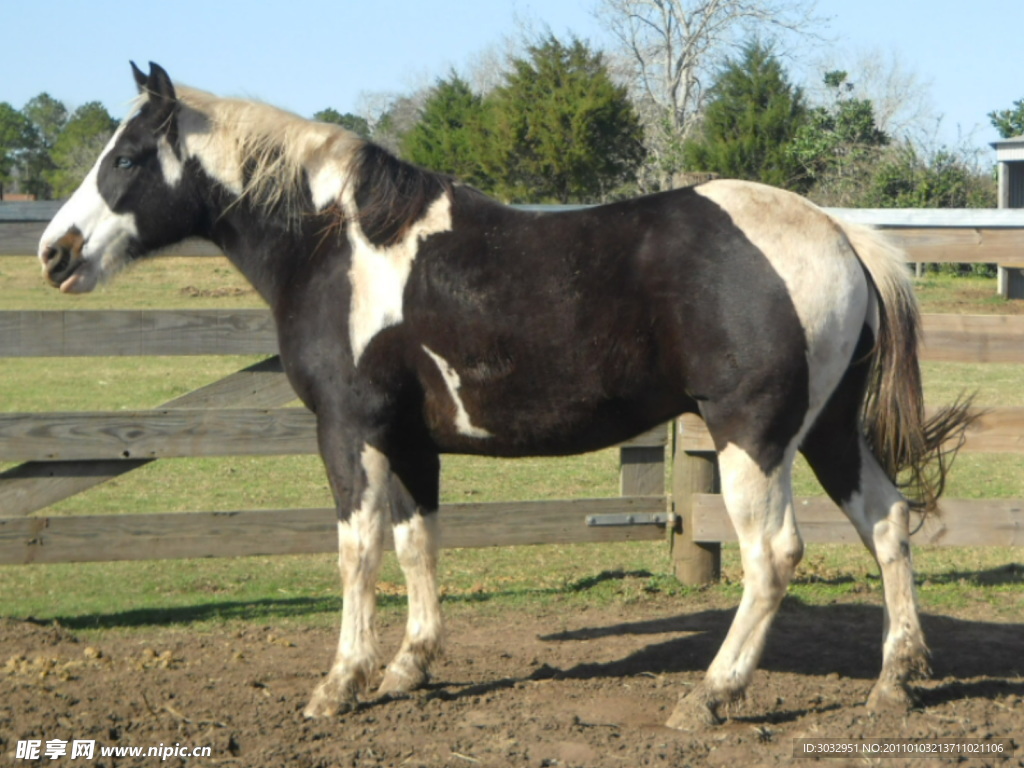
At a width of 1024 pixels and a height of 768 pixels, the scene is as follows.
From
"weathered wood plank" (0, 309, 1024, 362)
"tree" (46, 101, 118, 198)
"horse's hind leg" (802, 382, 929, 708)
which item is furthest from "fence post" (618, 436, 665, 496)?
"tree" (46, 101, 118, 198)

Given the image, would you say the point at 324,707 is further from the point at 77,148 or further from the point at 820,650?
the point at 77,148

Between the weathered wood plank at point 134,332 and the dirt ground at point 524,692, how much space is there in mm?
1265

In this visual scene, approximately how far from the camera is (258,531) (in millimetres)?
5465

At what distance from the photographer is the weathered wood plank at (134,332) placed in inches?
202

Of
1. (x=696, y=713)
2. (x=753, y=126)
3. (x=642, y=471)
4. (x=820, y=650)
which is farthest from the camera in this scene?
(x=753, y=126)

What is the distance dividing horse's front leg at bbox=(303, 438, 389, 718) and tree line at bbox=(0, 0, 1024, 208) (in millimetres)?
24551

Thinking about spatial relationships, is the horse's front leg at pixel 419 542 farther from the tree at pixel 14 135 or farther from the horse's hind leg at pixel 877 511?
the tree at pixel 14 135

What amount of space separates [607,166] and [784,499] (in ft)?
90.3

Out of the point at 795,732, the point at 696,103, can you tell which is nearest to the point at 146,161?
the point at 795,732

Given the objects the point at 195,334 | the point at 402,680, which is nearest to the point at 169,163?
the point at 195,334

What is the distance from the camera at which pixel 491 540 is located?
5695mm

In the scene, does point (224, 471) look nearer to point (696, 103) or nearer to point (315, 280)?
point (315, 280)

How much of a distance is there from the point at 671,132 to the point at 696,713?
3208cm

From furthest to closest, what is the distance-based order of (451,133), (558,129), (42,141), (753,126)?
(42,141)
(451,133)
(558,129)
(753,126)
